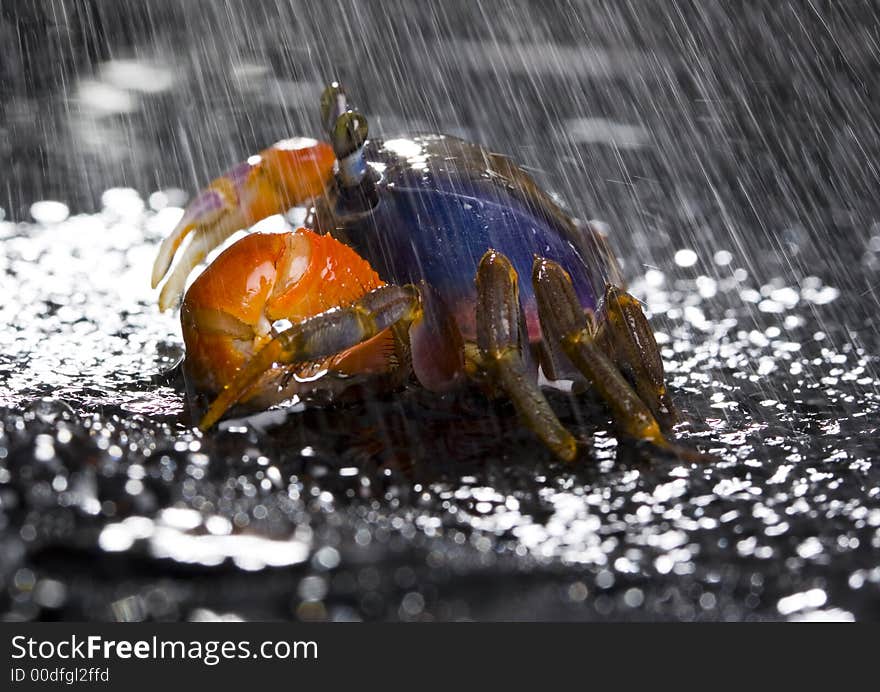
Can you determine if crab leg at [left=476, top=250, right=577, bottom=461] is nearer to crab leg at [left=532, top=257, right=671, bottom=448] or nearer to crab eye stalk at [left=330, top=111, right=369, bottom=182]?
crab leg at [left=532, top=257, right=671, bottom=448]

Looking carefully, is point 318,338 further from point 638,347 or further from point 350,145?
point 638,347

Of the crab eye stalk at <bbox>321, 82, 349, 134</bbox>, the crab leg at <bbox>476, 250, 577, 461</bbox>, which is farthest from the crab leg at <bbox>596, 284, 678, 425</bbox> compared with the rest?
the crab eye stalk at <bbox>321, 82, 349, 134</bbox>

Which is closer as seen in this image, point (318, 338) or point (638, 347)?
point (318, 338)

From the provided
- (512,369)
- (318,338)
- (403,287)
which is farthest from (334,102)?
(512,369)

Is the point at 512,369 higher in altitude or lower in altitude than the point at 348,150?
lower

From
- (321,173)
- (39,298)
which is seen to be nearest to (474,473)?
(321,173)

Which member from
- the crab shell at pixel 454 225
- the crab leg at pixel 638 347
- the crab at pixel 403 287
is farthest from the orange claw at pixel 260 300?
the crab leg at pixel 638 347

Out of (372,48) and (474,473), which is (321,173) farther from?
(372,48)
